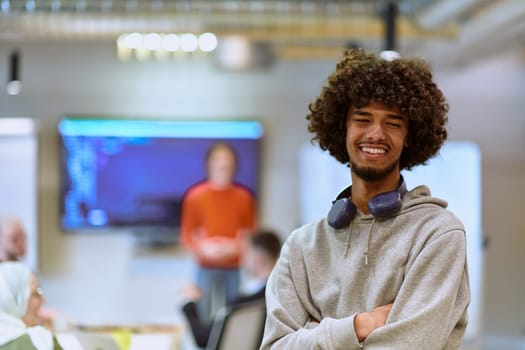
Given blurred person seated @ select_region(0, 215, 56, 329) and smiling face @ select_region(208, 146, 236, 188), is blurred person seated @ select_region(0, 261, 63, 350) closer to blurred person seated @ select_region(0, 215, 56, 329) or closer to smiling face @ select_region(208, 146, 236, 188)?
blurred person seated @ select_region(0, 215, 56, 329)

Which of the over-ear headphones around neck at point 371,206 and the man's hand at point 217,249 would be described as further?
the man's hand at point 217,249

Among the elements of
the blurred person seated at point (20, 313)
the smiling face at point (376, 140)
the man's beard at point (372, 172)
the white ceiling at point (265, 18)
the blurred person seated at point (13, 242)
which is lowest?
the blurred person seated at point (20, 313)

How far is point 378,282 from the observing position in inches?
61.5

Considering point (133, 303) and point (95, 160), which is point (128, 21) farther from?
point (133, 303)

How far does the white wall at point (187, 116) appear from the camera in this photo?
630 cm

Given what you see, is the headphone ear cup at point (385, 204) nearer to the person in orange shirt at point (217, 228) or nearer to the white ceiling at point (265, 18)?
the white ceiling at point (265, 18)

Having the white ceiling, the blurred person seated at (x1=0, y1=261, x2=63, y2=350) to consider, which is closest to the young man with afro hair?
the blurred person seated at (x1=0, y1=261, x2=63, y2=350)

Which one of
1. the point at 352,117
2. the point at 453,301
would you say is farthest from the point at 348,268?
the point at 352,117

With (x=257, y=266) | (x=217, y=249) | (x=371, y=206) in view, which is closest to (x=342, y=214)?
(x=371, y=206)

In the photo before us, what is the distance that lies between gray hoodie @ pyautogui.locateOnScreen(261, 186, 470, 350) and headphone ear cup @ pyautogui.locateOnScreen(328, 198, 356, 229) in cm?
1

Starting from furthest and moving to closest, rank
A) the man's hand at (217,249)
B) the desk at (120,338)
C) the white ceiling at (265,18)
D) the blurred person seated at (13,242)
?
the man's hand at (217,249) → the white ceiling at (265,18) → the blurred person seated at (13,242) → the desk at (120,338)

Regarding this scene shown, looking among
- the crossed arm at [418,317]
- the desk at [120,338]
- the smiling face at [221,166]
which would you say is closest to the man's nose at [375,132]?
the crossed arm at [418,317]

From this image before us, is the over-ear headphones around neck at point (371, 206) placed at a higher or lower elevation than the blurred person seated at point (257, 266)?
higher

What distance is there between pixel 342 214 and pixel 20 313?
0.90 m
